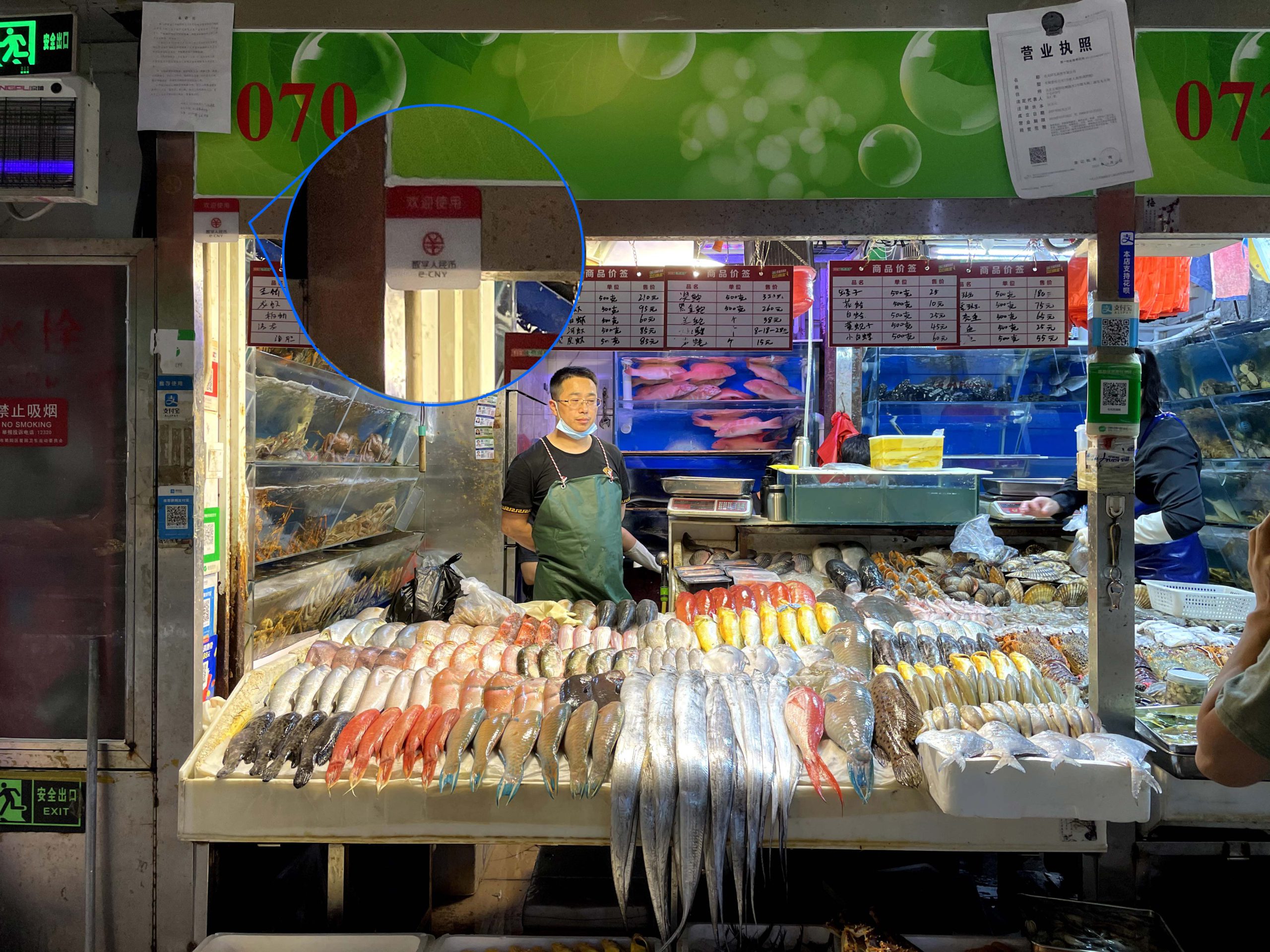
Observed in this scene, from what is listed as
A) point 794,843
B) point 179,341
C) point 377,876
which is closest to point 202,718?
point 377,876

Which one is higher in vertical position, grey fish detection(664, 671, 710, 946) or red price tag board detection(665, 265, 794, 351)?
red price tag board detection(665, 265, 794, 351)

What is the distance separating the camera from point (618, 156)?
2.50 metres

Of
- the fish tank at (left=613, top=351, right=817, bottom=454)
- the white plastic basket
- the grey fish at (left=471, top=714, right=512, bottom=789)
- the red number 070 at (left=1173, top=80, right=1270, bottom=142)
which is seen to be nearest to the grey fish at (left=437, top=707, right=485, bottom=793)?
the grey fish at (left=471, top=714, right=512, bottom=789)

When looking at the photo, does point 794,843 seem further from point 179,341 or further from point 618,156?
point 179,341

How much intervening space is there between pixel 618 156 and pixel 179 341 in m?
1.50

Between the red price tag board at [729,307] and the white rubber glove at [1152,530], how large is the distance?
239cm

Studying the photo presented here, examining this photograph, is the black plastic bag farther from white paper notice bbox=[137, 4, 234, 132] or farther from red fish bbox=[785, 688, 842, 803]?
white paper notice bbox=[137, 4, 234, 132]

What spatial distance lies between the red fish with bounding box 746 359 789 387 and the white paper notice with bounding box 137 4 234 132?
6.25m

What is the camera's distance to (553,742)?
7.12ft

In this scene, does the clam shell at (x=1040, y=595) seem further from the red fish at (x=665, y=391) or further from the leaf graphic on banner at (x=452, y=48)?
the red fish at (x=665, y=391)

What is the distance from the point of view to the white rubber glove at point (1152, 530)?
4062 millimetres

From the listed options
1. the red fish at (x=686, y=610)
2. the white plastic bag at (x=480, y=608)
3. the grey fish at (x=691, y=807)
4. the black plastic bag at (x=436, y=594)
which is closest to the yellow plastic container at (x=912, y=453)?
the red fish at (x=686, y=610)

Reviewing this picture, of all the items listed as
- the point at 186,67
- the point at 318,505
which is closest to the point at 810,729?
the point at 186,67

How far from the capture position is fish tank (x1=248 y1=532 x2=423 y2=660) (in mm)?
3688
